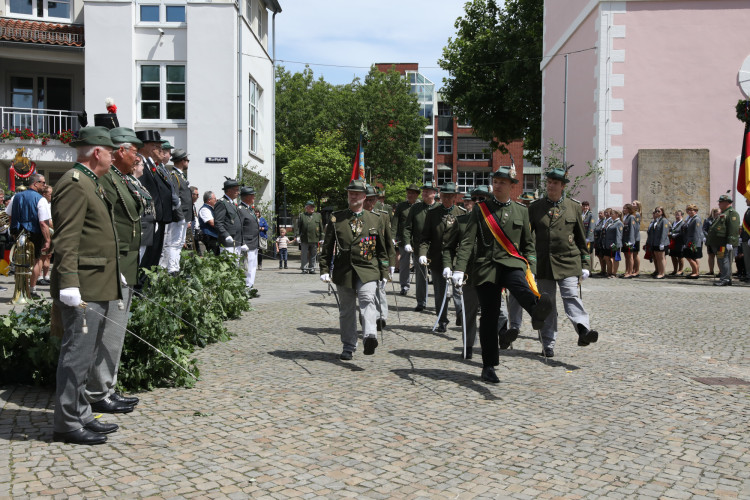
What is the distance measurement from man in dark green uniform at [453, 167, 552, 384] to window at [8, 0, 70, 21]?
23.7 meters

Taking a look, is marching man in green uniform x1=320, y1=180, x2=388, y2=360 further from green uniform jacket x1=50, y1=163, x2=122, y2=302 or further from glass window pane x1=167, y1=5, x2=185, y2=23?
glass window pane x1=167, y1=5, x2=185, y2=23

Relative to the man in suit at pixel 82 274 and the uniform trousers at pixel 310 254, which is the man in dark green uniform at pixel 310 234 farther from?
the man in suit at pixel 82 274

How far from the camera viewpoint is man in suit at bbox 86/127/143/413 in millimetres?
5227

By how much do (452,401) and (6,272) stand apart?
1332 cm

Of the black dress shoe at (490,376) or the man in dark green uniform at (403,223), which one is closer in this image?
the black dress shoe at (490,376)

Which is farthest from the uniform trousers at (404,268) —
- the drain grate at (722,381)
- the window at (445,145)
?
the window at (445,145)

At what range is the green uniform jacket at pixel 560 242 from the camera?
308 inches

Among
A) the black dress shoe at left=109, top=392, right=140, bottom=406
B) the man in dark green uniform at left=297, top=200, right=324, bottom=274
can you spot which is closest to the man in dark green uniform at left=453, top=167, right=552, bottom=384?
the black dress shoe at left=109, top=392, right=140, bottom=406

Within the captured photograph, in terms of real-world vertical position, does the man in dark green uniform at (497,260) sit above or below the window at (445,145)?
below

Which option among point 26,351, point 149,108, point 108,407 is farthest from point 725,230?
point 149,108

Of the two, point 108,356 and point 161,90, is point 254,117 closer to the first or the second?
point 161,90

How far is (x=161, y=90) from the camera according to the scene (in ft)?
81.3

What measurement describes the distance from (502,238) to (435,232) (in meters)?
3.66

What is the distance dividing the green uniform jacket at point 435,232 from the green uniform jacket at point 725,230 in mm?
8908
